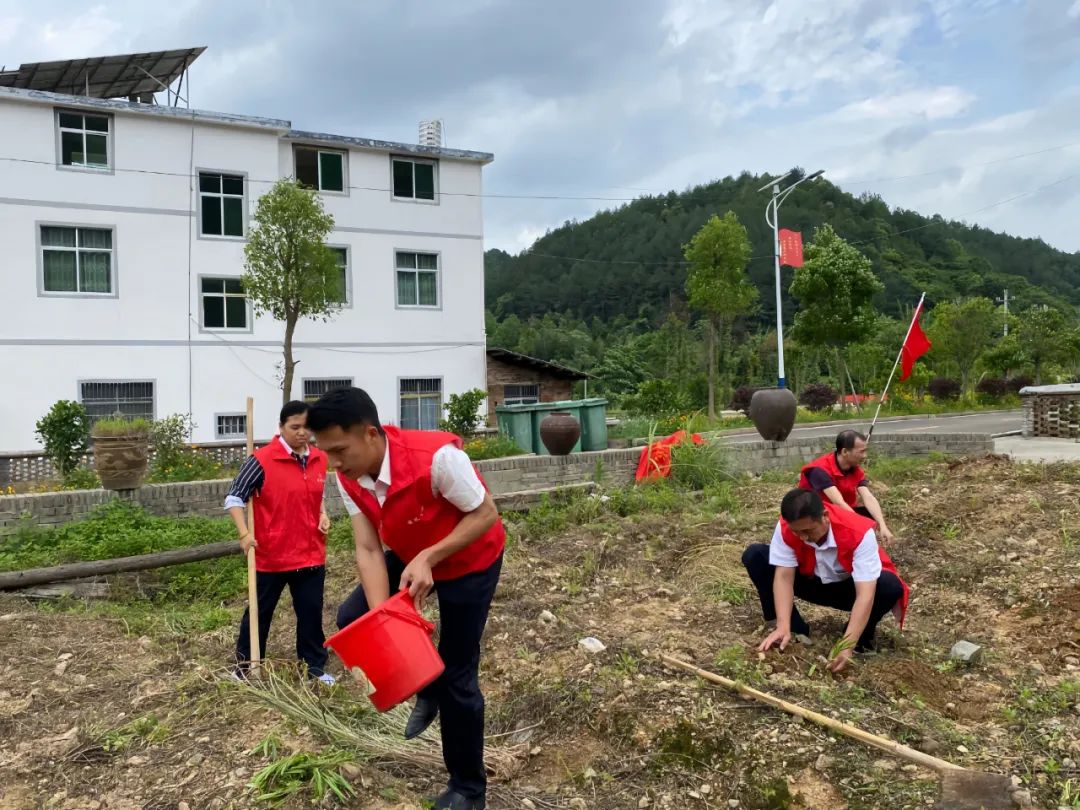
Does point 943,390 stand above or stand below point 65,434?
above

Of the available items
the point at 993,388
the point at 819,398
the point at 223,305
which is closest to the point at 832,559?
the point at 223,305

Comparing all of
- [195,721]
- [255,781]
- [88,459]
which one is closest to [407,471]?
[255,781]

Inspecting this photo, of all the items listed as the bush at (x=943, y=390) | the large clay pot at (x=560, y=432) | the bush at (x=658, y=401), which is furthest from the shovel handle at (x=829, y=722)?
the bush at (x=943, y=390)

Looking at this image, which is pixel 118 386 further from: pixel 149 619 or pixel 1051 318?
pixel 1051 318

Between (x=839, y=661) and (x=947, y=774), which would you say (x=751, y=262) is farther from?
(x=947, y=774)

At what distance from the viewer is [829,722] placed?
3494 mm

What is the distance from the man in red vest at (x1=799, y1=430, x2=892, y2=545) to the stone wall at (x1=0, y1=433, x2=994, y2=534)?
4.72 m

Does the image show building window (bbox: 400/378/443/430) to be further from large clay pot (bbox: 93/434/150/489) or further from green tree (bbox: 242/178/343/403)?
large clay pot (bbox: 93/434/150/489)

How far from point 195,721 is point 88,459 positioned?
9.57m

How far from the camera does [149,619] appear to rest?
19.1ft

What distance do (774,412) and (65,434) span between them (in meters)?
9.03

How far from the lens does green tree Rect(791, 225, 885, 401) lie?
925 inches

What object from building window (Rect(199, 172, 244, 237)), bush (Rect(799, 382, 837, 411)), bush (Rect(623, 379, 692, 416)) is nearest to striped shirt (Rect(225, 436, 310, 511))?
bush (Rect(623, 379, 692, 416))

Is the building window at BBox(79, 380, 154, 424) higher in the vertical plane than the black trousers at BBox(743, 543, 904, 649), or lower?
higher
